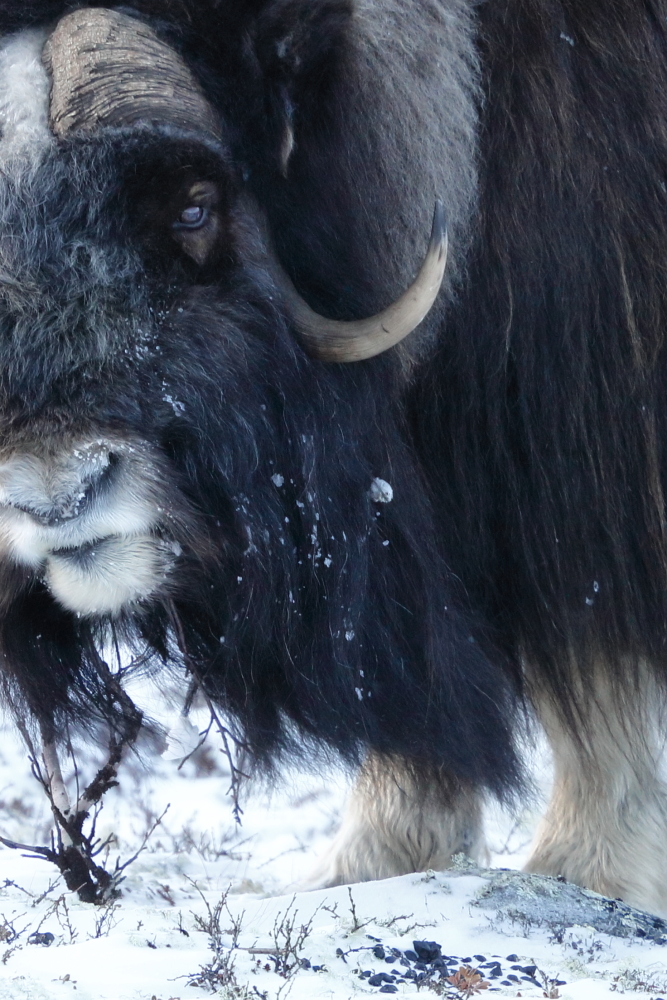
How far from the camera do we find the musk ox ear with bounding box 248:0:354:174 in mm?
2379

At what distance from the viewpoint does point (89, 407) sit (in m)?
2.19

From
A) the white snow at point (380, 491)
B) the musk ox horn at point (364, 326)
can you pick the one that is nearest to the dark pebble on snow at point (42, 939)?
the white snow at point (380, 491)

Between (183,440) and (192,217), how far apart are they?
390mm

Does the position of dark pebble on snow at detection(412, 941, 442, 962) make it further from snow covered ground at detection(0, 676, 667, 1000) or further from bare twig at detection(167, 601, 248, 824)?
bare twig at detection(167, 601, 248, 824)

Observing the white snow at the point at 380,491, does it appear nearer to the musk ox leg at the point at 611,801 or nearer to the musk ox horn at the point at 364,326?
the musk ox horn at the point at 364,326

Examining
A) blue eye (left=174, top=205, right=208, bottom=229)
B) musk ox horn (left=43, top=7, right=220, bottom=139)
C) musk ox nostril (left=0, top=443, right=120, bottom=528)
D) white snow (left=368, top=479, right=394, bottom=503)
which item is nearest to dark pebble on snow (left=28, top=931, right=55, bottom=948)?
musk ox nostril (left=0, top=443, right=120, bottom=528)

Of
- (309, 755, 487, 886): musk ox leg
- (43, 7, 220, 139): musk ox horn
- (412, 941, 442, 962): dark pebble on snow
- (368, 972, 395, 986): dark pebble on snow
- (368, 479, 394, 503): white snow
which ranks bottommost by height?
(309, 755, 487, 886): musk ox leg

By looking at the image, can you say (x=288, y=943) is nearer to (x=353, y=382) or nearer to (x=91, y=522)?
(x=91, y=522)

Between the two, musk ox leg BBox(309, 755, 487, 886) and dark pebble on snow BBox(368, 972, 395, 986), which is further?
musk ox leg BBox(309, 755, 487, 886)

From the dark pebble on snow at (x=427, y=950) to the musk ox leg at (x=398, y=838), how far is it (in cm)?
86

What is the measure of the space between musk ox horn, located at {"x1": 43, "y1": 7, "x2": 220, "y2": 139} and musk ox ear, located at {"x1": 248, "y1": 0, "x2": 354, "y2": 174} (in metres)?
0.14

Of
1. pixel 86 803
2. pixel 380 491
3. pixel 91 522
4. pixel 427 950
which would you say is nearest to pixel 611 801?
pixel 427 950

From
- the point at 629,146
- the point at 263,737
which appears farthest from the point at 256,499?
the point at 629,146

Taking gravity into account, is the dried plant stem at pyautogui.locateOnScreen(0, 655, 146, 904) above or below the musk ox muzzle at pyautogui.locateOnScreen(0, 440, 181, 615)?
below
